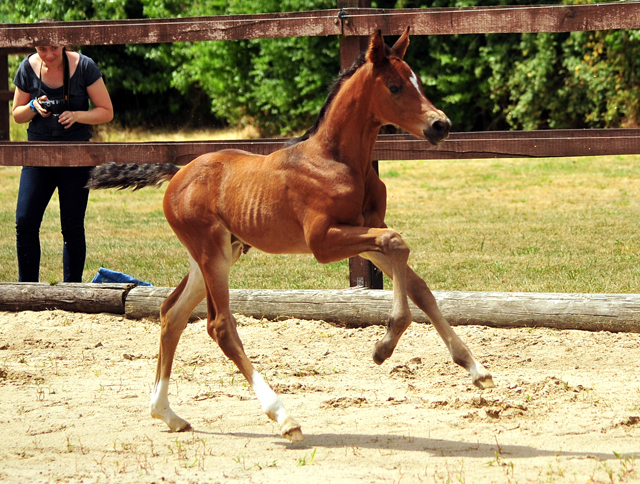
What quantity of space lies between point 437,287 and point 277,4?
17.7 metres

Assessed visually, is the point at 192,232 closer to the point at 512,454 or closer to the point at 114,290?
the point at 512,454

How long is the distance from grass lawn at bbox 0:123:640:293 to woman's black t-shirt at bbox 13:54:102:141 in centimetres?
118

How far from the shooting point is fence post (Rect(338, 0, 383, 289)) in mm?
6129

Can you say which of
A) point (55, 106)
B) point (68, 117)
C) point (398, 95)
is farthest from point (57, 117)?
point (398, 95)

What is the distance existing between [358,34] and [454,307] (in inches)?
81.1

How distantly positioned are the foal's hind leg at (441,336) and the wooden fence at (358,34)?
6.93 feet

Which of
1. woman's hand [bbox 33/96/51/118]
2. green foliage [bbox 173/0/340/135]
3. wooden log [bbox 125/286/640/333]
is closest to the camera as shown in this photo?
wooden log [bbox 125/286/640/333]

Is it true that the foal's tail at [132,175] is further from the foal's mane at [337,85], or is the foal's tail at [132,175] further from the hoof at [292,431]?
the hoof at [292,431]


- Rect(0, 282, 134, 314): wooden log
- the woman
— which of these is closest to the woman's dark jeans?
the woman

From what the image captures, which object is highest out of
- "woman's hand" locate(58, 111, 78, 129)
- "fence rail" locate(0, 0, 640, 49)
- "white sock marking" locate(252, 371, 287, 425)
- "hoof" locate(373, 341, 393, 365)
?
"fence rail" locate(0, 0, 640, 49)

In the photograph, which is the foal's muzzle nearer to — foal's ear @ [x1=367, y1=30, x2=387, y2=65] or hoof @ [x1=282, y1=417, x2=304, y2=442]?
foal's ear @ [x1=367, y1=30, x2=387, y2=65]

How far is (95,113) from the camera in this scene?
652 cm

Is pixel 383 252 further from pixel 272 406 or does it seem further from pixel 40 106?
pixel 40 106

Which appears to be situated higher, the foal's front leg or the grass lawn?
the foal's front leg
